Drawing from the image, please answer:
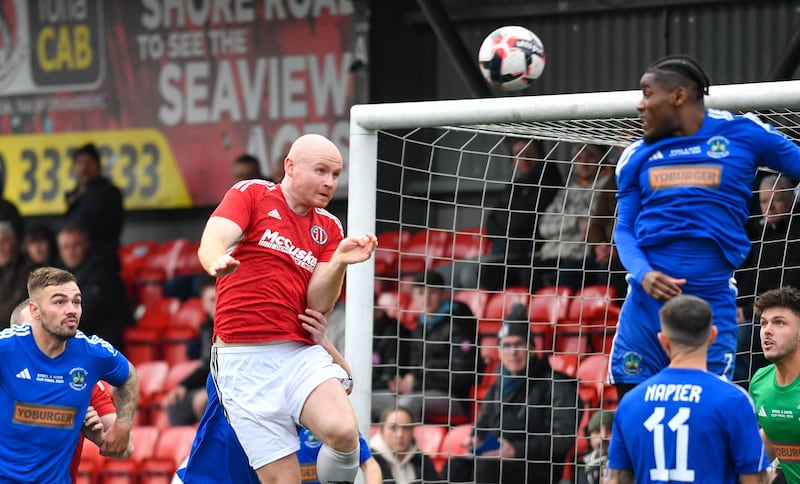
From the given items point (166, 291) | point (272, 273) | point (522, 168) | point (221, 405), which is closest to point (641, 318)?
point (272, 273)

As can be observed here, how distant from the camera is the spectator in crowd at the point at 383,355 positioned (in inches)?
381

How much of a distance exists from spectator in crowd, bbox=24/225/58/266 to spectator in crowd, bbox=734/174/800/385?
21.3 feet

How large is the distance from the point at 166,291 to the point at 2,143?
9.33ft

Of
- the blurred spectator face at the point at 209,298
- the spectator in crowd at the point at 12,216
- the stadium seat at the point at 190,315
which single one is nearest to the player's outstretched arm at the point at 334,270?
the blurred spectator face at the point at 209,298

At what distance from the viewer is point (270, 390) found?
19.0ft

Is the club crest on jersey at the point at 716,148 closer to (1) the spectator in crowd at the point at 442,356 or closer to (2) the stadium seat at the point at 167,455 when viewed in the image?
(1) the spectator in crowd at the point at 442,356

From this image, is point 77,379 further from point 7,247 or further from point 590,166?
point 7,247

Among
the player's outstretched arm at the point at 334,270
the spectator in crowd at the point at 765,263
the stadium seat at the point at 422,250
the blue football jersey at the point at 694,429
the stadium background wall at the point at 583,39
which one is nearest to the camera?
the blue football jersey at the point at 694,429

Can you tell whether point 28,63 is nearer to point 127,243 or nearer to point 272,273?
point 127,243

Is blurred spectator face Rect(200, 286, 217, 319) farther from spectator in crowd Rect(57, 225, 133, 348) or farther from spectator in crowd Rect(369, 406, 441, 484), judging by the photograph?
spectator in crowd Rect(369, 406, 441, 484)

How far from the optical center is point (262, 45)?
513 inches

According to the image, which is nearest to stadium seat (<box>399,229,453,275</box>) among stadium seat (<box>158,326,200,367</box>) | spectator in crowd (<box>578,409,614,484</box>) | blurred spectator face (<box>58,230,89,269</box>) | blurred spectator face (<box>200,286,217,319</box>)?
blurred spectator face (<box>200,286,217,319</box>)

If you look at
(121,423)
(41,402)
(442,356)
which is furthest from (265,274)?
(442,356)

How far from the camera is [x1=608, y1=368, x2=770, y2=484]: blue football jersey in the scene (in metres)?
4.49
